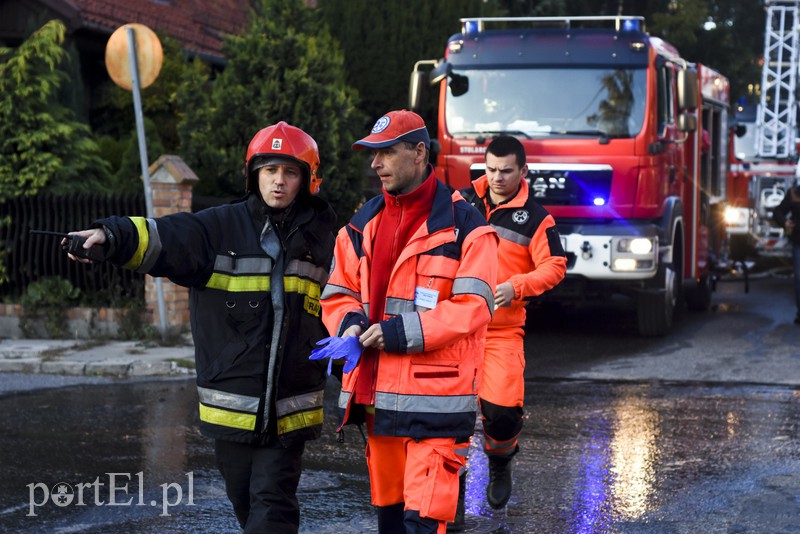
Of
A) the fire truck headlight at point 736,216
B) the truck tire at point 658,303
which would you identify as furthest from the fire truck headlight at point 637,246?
the fire truck headlight at point 736,216

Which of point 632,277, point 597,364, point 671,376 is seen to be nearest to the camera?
point 671,376

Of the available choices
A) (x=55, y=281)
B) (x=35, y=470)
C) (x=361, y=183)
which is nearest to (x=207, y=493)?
(x=35, y=470)

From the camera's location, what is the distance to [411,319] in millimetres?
4195

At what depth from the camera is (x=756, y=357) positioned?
38.4 ft

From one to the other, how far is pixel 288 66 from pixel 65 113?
8.36 feet

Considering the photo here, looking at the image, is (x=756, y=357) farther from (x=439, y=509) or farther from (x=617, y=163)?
(x=439, y=509)

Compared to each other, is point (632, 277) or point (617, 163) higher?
point (617, 163)

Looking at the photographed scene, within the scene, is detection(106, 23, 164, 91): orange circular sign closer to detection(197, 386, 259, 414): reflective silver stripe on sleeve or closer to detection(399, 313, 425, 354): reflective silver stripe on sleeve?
detection(197, 386, 259, 414): reflective silver stripe on sleeve

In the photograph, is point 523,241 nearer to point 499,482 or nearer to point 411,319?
point 499,482

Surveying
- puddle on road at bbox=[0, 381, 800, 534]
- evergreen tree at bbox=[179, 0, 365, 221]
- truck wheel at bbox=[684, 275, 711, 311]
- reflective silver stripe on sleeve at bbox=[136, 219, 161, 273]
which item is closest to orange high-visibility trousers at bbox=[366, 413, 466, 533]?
reflective silver stripe on sleeve at bbox=[136, 219, 161, 273]

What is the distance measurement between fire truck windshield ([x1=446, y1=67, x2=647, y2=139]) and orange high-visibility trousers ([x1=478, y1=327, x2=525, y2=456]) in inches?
253

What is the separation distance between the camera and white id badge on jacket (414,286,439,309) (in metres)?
4.32

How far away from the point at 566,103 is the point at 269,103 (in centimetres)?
349

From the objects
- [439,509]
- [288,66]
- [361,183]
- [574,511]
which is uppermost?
[288,66]
